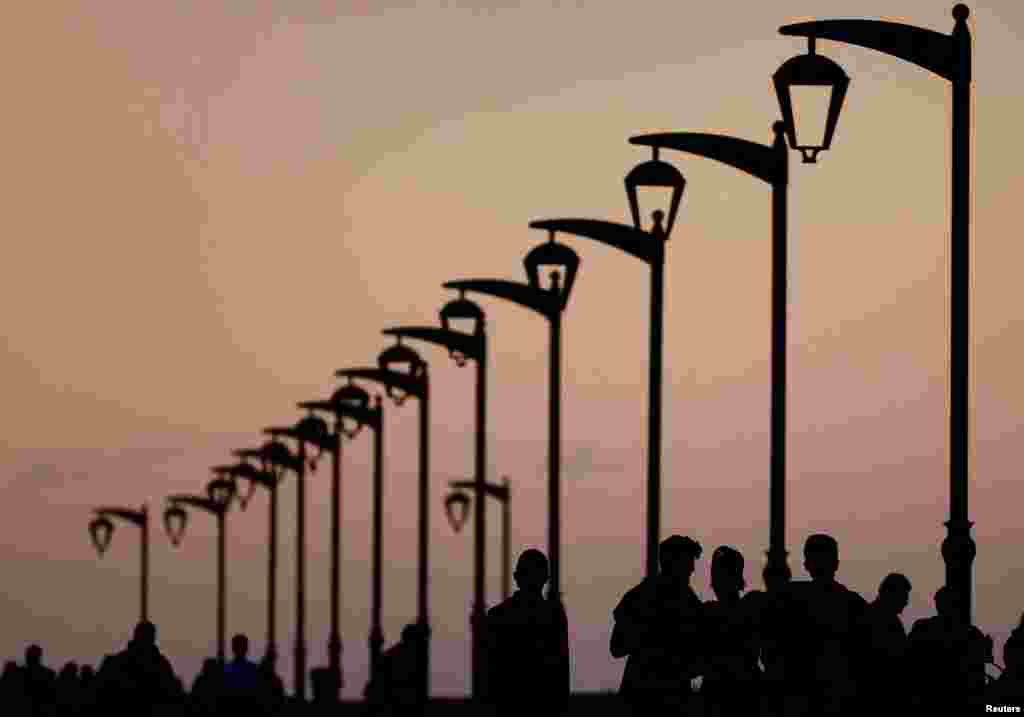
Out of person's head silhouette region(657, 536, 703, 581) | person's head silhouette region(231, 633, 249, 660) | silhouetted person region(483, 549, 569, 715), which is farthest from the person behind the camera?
person's head silhouette region(231, 633, 249, 660)

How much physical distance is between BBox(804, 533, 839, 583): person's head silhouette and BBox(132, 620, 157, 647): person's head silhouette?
13.5 m

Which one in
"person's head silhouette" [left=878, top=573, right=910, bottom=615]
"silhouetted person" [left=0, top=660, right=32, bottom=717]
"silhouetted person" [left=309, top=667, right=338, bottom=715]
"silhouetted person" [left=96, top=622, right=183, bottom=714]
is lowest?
"silhouetted person" [left=309, top=667, right=338, bottom=715]

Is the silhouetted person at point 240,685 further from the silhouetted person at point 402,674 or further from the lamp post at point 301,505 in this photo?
the lamp post at point 301,505

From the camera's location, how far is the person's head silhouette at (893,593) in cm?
2592

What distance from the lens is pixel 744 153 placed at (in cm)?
3334

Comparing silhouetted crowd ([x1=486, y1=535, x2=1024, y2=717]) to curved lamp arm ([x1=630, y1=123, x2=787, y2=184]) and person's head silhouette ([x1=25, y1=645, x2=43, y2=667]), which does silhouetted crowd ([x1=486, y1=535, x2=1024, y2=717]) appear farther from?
person's head silhouette ([x1=25, y1=645, x2=43, y2=667])

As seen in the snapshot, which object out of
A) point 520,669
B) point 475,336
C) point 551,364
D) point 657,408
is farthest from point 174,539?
point 520,669

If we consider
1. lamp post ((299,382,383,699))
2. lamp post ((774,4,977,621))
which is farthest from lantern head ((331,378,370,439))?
lamp post ((774,4,977,621))

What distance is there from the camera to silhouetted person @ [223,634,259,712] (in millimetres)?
44469

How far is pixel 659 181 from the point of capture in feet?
118

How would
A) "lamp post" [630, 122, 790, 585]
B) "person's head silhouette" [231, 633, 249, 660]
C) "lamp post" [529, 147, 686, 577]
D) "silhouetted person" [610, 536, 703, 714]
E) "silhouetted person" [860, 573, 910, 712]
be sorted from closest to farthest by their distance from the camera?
"silhouetted person" [860, 573, 910, 712]
"silhouetted person" [610, 536, 703, 714]
"lamp post" [630, 122, 790, 585]
"lamp post" [529, 147, 686, 577]
"person's head silhouette" [231, 633, 249, 660]

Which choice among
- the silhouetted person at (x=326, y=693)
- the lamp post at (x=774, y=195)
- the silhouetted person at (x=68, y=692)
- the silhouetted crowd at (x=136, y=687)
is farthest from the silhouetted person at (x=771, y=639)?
the silhouetted person at (x=326, y=693)

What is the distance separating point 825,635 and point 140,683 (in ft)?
47.7

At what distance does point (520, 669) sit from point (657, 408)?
1180cm
